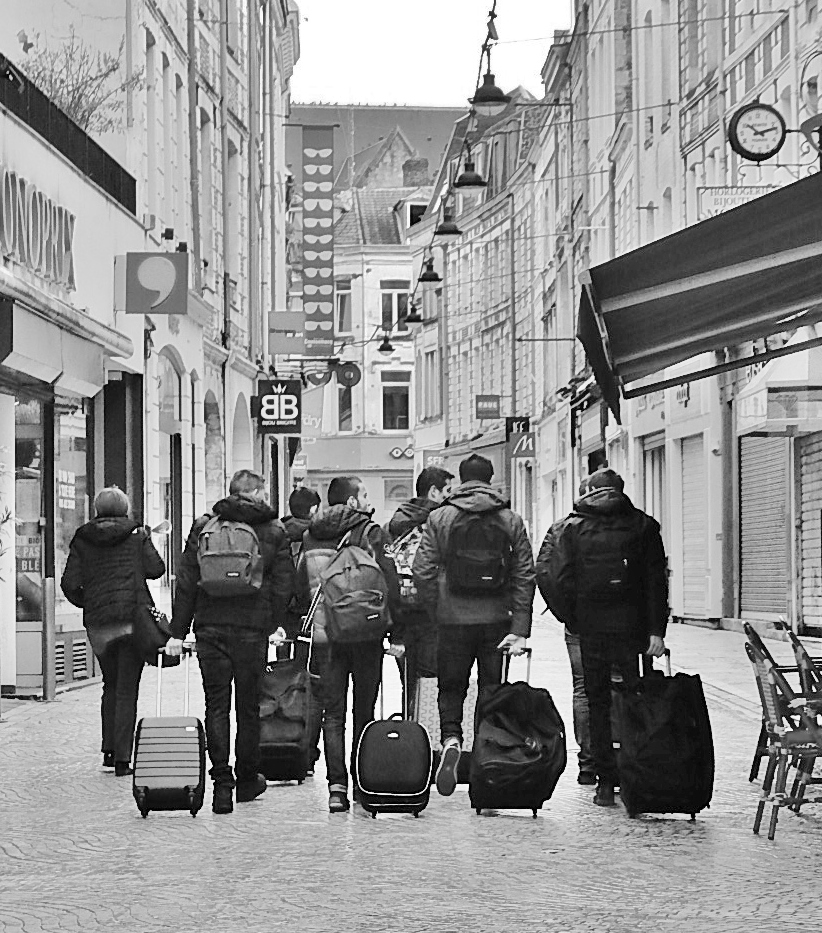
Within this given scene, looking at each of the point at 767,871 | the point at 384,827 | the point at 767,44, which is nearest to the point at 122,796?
the point at 384,827

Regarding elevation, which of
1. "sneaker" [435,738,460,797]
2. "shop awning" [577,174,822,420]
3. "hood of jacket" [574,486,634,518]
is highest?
"shop awning" [577,174,822,420]

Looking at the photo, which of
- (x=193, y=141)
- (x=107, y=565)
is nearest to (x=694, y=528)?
(x=193, y=141)

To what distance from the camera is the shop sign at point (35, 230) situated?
15383 mm

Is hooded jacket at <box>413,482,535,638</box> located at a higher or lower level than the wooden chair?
higher

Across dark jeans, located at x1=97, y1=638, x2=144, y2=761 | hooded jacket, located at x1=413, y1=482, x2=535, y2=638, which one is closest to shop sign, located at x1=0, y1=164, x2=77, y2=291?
dark jeans, located at x1=97, y1=638, x2=144, y2=761

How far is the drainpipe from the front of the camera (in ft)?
93.2

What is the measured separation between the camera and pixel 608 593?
34.0 feet

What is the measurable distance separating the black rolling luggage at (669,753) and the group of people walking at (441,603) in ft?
1.49

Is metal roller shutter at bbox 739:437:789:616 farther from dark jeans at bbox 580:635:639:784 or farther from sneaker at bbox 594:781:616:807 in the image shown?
sneaker at bbox 594:781:616:807

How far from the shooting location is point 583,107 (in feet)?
134

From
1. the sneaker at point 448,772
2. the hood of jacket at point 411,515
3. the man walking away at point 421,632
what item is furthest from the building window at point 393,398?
the sneaker at point 448,772

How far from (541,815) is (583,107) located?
32.3 m

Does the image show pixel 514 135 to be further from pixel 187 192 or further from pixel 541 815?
pixel 541 815

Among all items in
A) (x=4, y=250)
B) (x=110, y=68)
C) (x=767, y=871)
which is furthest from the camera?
(x=110, y=68)
